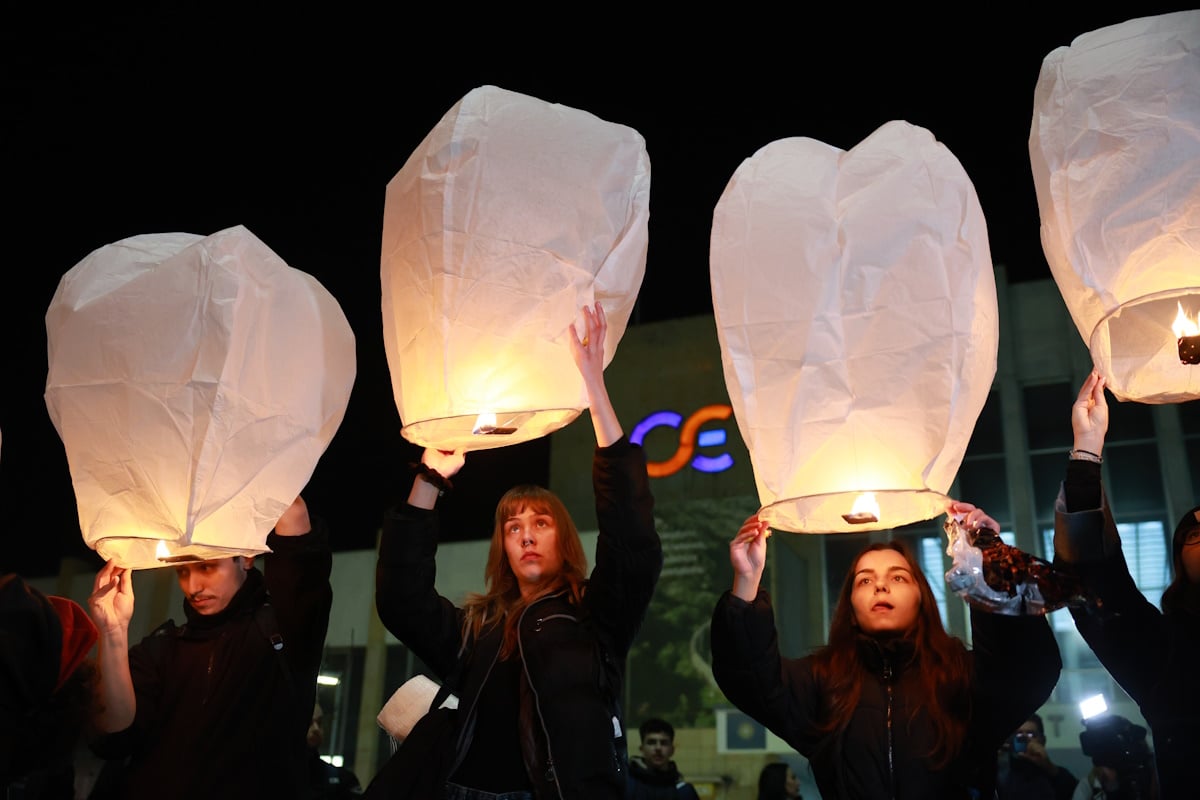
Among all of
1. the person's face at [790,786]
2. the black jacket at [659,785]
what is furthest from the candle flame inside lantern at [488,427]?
the person's face at [790,786]

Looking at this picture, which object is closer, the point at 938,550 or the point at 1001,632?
the point at 1001,632

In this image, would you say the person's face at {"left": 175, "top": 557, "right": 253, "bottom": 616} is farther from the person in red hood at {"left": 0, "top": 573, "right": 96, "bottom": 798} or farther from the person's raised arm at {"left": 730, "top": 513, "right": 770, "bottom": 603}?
the person's raised arm at {"left": 730, "top": 513, "right": 770, "bottom": 603}

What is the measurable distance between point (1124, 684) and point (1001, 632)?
439 millimetres

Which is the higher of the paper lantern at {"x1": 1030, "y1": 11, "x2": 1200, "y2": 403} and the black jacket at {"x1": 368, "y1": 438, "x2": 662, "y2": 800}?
the paper lantern at {"x1": 1030, "y1": 11, "x2": 1200, "y2": 403}

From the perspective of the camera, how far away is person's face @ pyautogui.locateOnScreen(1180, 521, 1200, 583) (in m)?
2.43

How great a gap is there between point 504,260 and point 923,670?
137cm

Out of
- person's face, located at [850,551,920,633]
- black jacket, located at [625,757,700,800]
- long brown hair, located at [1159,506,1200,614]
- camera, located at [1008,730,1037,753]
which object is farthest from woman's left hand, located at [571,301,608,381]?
camera, located at [1008,730,1037,753]

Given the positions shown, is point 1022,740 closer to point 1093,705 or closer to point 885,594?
point 1093,705

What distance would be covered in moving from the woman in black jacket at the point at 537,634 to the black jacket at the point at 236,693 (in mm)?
452

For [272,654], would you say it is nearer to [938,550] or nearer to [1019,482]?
[938,550]

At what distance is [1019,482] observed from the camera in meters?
12.4

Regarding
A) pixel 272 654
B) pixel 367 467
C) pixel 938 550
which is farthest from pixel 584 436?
pixel 272 654

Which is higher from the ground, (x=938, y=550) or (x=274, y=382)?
(x=938, y=550)

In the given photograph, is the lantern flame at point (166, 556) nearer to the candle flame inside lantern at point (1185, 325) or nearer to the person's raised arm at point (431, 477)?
the person's raised arm at point (431, 477)
